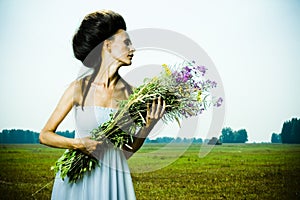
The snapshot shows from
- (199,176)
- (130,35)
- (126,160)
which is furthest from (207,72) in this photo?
(199,176)

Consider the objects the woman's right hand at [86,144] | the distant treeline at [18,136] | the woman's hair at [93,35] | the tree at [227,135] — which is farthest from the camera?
the tree at [227,135]

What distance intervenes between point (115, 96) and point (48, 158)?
2.59 meters

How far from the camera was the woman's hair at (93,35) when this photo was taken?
1299 mm

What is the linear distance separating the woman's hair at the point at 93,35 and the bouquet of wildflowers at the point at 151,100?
143 millimetres

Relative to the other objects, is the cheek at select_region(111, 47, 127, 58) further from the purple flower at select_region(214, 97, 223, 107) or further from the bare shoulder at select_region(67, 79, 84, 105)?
the purple flower at select_region(214, 97, 223, 107)

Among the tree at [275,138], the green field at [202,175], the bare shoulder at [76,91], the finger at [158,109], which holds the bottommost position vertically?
the green field at [202,175]

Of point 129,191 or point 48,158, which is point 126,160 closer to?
point 129,191

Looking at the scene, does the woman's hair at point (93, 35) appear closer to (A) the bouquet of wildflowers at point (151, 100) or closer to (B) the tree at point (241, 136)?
(A) the bouquet of wildflowers at point (151, 100)

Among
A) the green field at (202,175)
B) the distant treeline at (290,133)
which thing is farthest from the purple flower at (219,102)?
the distant treeline at (290,133)

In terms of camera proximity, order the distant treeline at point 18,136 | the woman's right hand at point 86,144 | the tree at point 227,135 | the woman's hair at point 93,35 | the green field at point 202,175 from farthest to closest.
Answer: the tree at point 227,135
the distant treeline at point 18,136
the green field at point 202,175
the woman's hair at point 93,35
the woman's right hand at point 86,144

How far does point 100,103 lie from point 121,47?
7.4 inches

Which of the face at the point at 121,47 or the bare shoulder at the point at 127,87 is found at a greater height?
the face at the point at 121,47

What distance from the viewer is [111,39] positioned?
1310mm

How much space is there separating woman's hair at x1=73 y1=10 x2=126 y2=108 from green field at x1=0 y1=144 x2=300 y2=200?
6.64ft
